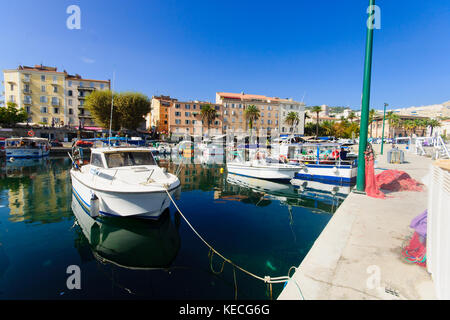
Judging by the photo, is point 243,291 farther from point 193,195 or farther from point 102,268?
point 193,195

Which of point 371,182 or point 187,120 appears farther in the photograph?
point 187,120

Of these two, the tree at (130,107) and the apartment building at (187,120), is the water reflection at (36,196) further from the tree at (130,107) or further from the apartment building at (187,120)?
the apartment building at (187,120)

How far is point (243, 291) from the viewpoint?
14.9 ft

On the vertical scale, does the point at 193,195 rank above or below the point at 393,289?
below

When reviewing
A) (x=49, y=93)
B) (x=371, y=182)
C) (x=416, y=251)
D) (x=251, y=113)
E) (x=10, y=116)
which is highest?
(x=49, y=93)

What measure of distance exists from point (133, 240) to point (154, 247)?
2.95 feet

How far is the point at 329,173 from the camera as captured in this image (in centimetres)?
1673

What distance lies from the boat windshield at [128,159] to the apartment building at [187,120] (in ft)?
180

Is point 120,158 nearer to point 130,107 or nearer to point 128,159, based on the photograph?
point 128,159

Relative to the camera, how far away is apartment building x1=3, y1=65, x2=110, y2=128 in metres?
50.6

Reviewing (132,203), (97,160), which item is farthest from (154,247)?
(97,160)
